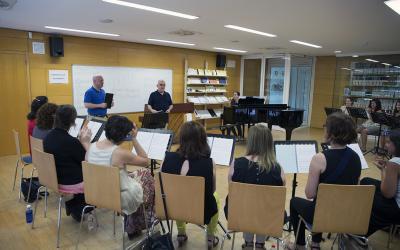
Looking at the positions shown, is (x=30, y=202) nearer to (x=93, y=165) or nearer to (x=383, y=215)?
(x=93, y=165)

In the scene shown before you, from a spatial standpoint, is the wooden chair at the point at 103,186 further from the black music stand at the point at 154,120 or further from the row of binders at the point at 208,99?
the row of binders at the point at 208,99

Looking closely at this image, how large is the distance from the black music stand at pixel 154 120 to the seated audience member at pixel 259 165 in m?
2.78

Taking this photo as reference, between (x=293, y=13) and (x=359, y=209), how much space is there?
2.81 meters

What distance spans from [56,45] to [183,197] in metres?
5.26

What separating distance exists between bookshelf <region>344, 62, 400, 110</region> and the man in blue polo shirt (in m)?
7.51

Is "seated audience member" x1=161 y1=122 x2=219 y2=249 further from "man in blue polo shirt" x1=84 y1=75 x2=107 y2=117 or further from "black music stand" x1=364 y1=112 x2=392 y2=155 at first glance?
"black music stand" x1=364 y1=112 x2=392 y2=155

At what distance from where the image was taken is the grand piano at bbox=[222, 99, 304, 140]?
21.1ft

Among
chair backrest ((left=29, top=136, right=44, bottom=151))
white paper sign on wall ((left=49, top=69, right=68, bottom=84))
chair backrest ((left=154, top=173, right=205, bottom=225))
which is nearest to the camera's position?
chair backrest ((left=154, top=173, right=205, bottom=225))

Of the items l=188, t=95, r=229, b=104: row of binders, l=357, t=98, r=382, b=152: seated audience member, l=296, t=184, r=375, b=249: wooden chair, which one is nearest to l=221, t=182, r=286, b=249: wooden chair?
l=296, t=184, r=375, b=249: wooden chair

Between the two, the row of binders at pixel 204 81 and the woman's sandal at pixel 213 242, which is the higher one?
the row of binders at pixel 204 81

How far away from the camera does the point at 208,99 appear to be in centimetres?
923

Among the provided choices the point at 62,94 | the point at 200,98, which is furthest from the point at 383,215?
the point at 200,98

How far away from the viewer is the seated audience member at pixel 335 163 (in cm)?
215

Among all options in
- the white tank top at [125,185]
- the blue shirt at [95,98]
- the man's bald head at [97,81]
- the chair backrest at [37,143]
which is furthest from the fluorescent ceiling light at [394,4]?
the blue shirt at [95,98]
